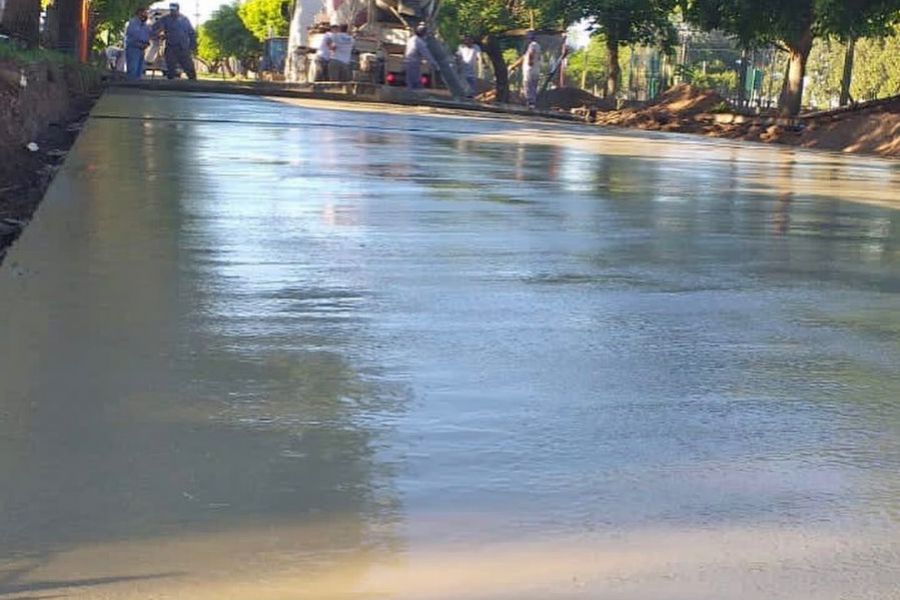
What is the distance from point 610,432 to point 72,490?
1.19m

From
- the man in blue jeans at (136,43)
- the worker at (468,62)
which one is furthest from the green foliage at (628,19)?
the man in blue jeans at (136,43)

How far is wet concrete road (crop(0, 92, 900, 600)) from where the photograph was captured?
1870 mm

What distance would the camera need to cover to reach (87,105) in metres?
15.3

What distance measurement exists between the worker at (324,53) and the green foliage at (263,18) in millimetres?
36198

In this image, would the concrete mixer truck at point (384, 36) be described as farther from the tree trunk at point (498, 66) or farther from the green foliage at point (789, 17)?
the tree trunk at point (498, 66)

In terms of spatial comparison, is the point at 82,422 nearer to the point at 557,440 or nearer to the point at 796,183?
the point at 557,440

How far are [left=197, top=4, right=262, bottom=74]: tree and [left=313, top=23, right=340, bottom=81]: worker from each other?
162 ft

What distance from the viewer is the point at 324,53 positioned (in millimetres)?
24203

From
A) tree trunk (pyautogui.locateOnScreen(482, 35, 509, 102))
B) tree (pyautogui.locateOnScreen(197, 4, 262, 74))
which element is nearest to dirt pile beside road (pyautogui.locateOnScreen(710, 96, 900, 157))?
tree trunk (pyautogui.locateOnScreen(482, 35, 509, 102))

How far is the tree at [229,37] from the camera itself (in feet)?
256

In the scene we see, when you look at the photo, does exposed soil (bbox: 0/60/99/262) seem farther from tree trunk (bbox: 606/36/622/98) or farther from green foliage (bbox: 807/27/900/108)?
green foliage (bbox: 807/27/900/108)

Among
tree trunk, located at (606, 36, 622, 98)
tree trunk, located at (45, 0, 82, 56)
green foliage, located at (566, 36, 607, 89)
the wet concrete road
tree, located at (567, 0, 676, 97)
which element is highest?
green foliage, located at (566, 36, 607, 89)

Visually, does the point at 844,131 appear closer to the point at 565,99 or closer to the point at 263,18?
the point at 565,99

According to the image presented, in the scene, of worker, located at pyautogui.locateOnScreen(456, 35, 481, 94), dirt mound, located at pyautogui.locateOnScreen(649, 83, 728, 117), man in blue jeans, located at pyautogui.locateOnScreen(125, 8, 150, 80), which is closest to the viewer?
man in blue jeans, located at pyautogui.locateOnScreen(125, 8, 150, 80)
